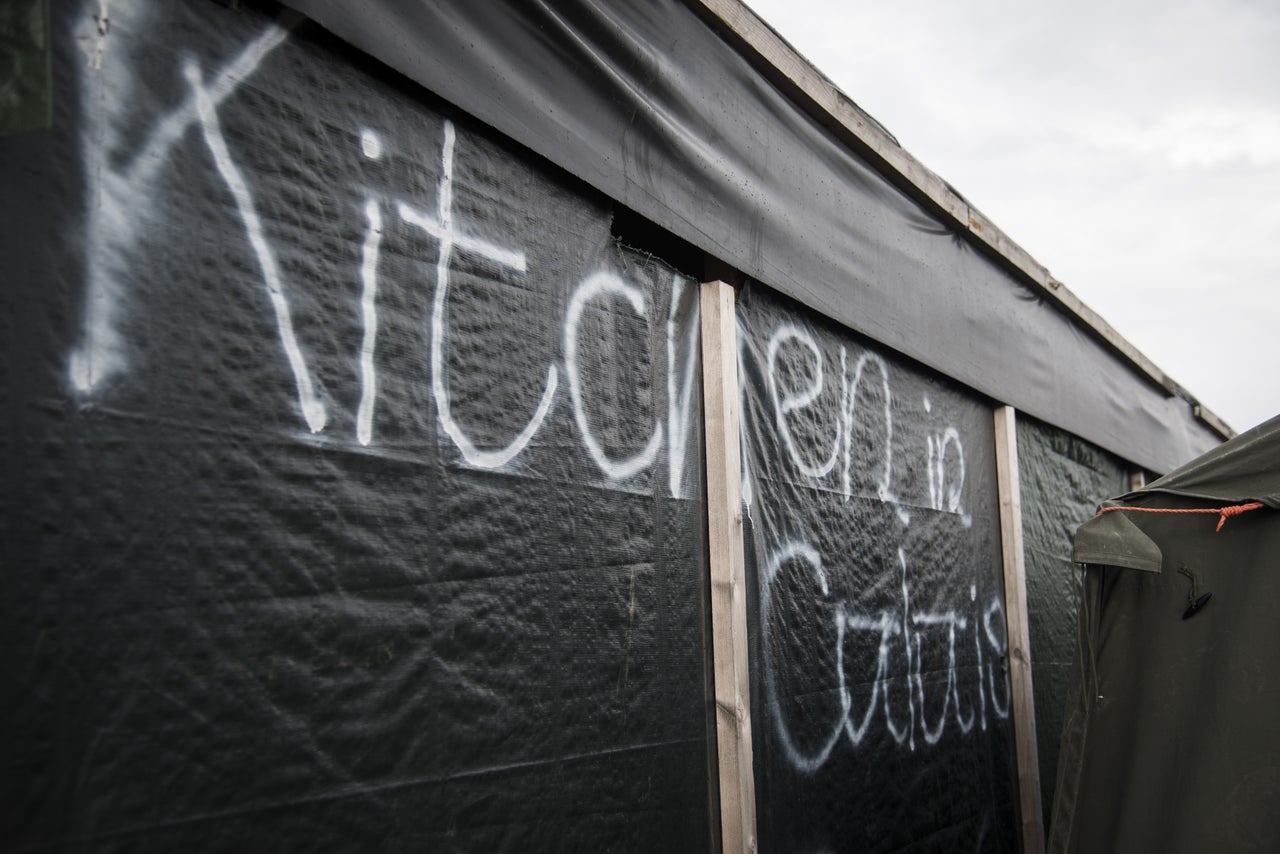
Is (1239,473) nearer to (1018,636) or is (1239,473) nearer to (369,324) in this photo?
(1018,636)

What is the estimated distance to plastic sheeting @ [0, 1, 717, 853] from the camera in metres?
1.34

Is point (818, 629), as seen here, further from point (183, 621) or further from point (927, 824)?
Result: point (183, 621)

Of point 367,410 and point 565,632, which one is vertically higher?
point 367,410

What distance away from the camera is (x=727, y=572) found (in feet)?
8.51

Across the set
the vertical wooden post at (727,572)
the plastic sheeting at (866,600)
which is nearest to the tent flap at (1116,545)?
the plastic sheeting at (866,600)

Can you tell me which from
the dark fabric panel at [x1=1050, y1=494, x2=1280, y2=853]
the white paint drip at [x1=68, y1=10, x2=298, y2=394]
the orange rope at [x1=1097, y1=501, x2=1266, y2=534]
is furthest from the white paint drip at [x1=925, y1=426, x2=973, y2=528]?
the white paint drip at [x1=68, y1=10, x2=298, y2=394]

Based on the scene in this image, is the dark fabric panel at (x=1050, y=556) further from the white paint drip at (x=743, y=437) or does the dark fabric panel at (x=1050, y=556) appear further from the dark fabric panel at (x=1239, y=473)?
the white paint drip at (x=743, y=437)

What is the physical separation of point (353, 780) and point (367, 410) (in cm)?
63

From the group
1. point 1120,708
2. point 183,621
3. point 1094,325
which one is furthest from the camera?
point 1094,325

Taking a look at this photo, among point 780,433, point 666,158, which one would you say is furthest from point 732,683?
point 666,158

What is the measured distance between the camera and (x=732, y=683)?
256cm

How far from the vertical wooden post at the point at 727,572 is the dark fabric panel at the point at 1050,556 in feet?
8.95

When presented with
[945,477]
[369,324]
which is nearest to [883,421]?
[945,477]

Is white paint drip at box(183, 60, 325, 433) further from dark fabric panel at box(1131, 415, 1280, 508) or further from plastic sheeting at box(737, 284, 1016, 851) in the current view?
dark fabric panel at box(1131, 415, 1280, 508)
